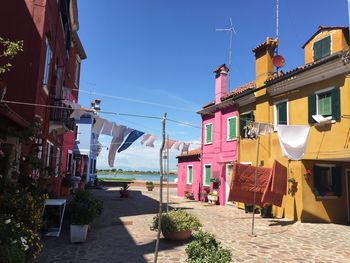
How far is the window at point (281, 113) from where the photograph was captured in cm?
A: 1669

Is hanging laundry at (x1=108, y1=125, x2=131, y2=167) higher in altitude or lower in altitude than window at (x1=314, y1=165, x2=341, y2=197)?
higher

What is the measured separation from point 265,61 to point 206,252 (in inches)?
561

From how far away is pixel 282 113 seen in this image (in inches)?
666

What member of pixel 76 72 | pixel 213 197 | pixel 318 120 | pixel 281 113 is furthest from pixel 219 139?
pixel 76 72

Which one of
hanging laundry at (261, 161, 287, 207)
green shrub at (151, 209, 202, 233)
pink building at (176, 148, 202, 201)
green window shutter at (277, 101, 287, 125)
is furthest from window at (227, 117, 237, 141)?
green shrub at (151, 209, 202, 233)

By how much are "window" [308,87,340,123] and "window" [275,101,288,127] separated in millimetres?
1692

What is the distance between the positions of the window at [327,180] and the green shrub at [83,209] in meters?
9.96

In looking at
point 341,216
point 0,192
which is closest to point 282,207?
point 341,216

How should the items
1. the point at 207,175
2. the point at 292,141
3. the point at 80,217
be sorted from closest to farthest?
the point at 80,217 < the point at 292,141 < the point at 207,175

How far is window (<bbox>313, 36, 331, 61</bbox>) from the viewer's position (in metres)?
15.9

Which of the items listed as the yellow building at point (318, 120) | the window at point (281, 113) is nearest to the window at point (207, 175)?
the yellow building at point (318, 120)

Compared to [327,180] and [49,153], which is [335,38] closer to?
[327,180]

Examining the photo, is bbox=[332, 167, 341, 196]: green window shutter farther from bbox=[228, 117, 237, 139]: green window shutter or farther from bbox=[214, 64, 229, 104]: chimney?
bbox=[214, 64, 229, 104]: chimney

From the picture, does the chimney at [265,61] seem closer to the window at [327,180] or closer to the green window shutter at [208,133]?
the window at [327,180]
